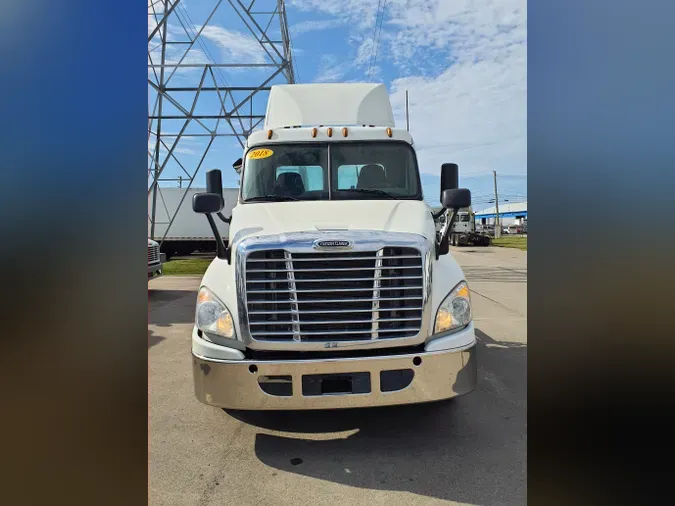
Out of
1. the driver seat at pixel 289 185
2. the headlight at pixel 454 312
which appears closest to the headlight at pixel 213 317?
the driver seat at pixel 289 185

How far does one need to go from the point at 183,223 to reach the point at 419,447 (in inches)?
748

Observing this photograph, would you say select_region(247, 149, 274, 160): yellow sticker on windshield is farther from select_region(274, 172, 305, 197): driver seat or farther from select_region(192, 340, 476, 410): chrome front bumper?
select_region(192, 340, 476, 410): chrome front bumper

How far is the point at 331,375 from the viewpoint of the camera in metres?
3.01

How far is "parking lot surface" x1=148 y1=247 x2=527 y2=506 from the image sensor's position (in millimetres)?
2730

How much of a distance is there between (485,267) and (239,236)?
638 inches

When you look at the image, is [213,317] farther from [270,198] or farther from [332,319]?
[270,198]

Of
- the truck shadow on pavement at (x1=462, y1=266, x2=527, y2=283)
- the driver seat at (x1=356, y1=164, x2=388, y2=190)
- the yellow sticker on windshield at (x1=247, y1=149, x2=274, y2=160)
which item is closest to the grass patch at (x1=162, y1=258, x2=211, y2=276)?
the truck shadow on pavement at (x1=462, y1=266, x2=527, y2=283)

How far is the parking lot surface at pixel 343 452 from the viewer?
107 inches

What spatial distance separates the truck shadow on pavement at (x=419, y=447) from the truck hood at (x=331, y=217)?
163 centimetres

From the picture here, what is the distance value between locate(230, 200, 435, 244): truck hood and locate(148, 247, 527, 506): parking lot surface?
1.64 meters

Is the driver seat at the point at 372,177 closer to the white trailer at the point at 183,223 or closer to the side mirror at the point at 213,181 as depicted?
the side mirror at the point at 213,181
